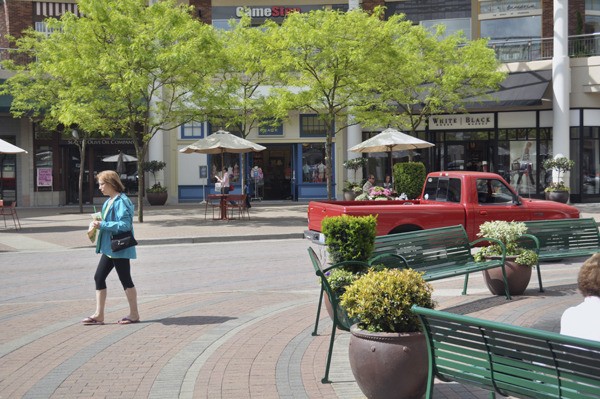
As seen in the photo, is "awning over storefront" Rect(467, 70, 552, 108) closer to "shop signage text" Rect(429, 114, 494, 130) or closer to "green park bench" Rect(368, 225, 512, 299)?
"shop signage text" Rect(429, 114, 494, 130)

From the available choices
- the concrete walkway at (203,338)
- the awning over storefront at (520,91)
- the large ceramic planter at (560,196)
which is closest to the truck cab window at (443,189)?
the concrete walkway at (203,338)

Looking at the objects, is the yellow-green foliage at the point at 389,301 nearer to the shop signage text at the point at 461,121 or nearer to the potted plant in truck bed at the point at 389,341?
the potted plant in truck bed at the point at 389,341

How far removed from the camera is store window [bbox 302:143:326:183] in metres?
37.6

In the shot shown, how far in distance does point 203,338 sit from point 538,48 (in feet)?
97.9

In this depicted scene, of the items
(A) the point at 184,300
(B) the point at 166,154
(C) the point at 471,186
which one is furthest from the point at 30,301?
(B) the point at 166,154

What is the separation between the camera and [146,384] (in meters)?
6.61

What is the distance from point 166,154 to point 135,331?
29.3 metres

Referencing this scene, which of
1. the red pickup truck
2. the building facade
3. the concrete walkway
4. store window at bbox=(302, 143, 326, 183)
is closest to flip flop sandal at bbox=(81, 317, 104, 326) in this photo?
the concrete walkway

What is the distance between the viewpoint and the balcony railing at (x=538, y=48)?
33969 millimetres

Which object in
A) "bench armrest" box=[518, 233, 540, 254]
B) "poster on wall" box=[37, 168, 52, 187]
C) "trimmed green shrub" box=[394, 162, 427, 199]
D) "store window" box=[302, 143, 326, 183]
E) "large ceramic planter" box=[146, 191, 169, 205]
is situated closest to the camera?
"bench armrest" box=[518, 233, 540, 254]

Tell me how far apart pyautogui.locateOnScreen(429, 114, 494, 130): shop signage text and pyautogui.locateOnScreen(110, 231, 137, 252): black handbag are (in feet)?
92.7

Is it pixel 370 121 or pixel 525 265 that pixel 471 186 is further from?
pixel 370 121

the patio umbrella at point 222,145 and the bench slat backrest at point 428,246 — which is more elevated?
the patio umbrella at point 222,145

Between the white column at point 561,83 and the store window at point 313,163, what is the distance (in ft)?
35.0
